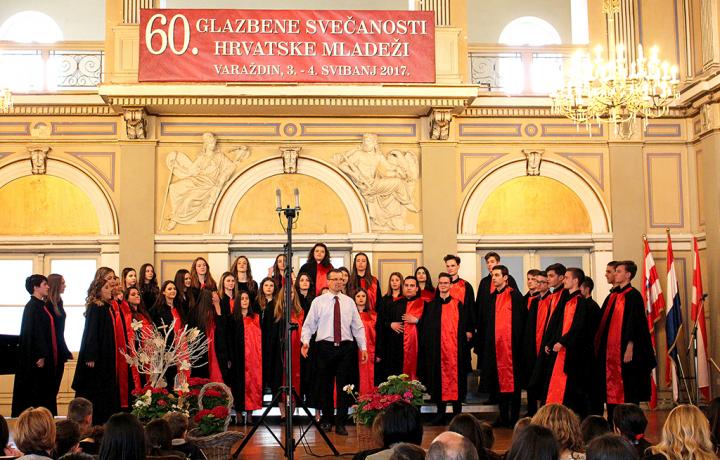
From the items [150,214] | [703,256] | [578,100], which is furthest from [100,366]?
[703,256]

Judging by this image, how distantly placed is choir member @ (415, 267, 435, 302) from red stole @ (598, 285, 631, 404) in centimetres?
203

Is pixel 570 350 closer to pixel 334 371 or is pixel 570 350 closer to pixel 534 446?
pixel 334 371

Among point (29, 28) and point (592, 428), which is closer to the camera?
point (592, 428)

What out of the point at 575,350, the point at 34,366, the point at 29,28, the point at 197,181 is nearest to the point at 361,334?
the point at 575,350

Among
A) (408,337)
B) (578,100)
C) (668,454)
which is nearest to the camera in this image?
(668,454)

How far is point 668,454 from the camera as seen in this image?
4.15m

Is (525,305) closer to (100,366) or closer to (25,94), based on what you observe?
(100,366)

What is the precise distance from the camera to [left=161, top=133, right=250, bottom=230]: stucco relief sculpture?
11.1m

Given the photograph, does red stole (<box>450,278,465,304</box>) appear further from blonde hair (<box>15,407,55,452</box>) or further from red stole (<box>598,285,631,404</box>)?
blonde hair (<box>15,407,55,452</box>)

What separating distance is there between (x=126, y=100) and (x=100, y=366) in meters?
3.52

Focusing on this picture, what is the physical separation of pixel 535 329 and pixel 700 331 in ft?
9.38

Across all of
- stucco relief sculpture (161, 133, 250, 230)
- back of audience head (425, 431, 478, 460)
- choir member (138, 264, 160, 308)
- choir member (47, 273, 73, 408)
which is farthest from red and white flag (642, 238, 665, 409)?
back of audience head (425, 431, 478, 460)

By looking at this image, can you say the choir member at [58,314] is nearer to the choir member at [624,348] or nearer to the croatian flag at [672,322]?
the choir member at [624,348]

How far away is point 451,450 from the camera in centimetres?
331
